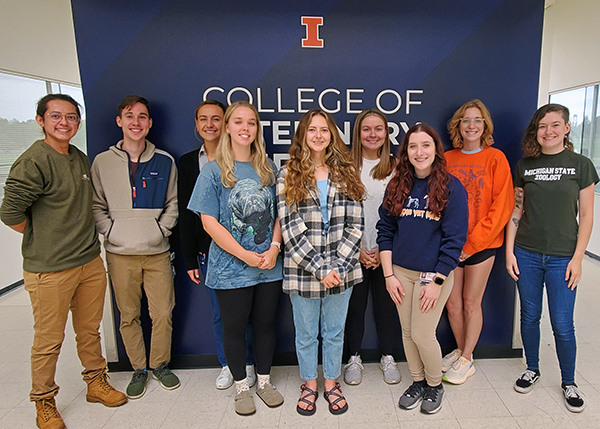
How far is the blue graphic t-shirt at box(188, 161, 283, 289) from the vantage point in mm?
1944

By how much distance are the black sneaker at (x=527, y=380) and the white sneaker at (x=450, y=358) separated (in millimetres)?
363

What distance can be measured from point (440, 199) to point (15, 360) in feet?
10.6

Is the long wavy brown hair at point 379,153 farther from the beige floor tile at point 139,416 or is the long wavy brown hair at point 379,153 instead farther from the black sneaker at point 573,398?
the beige floor tile at point 139,416

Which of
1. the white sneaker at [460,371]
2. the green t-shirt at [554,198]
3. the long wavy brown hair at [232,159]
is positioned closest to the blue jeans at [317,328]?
the long wavy brown hair at [232,159]

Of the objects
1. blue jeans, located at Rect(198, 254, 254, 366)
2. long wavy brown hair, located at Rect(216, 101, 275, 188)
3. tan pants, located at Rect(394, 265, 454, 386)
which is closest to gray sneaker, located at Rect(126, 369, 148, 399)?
blue jeans, located at Rect(198, 254, 254, 366)

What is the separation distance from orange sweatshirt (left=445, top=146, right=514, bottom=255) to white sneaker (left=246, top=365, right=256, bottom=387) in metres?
1.55

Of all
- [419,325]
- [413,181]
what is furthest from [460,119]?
[419,325]

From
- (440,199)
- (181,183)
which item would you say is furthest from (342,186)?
(181,183)

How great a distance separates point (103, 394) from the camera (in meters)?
2.26

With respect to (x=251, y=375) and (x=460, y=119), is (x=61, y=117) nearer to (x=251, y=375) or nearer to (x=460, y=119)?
(x=251, y=375)

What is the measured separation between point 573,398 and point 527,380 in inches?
9.2

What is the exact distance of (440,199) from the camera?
6.04 feet

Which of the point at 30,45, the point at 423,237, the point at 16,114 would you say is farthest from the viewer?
the point at 16,114

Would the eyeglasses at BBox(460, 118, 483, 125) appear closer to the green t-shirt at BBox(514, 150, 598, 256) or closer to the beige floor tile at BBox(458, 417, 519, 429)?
the green t-shirt at BBox(514, 150, 598, 256)
